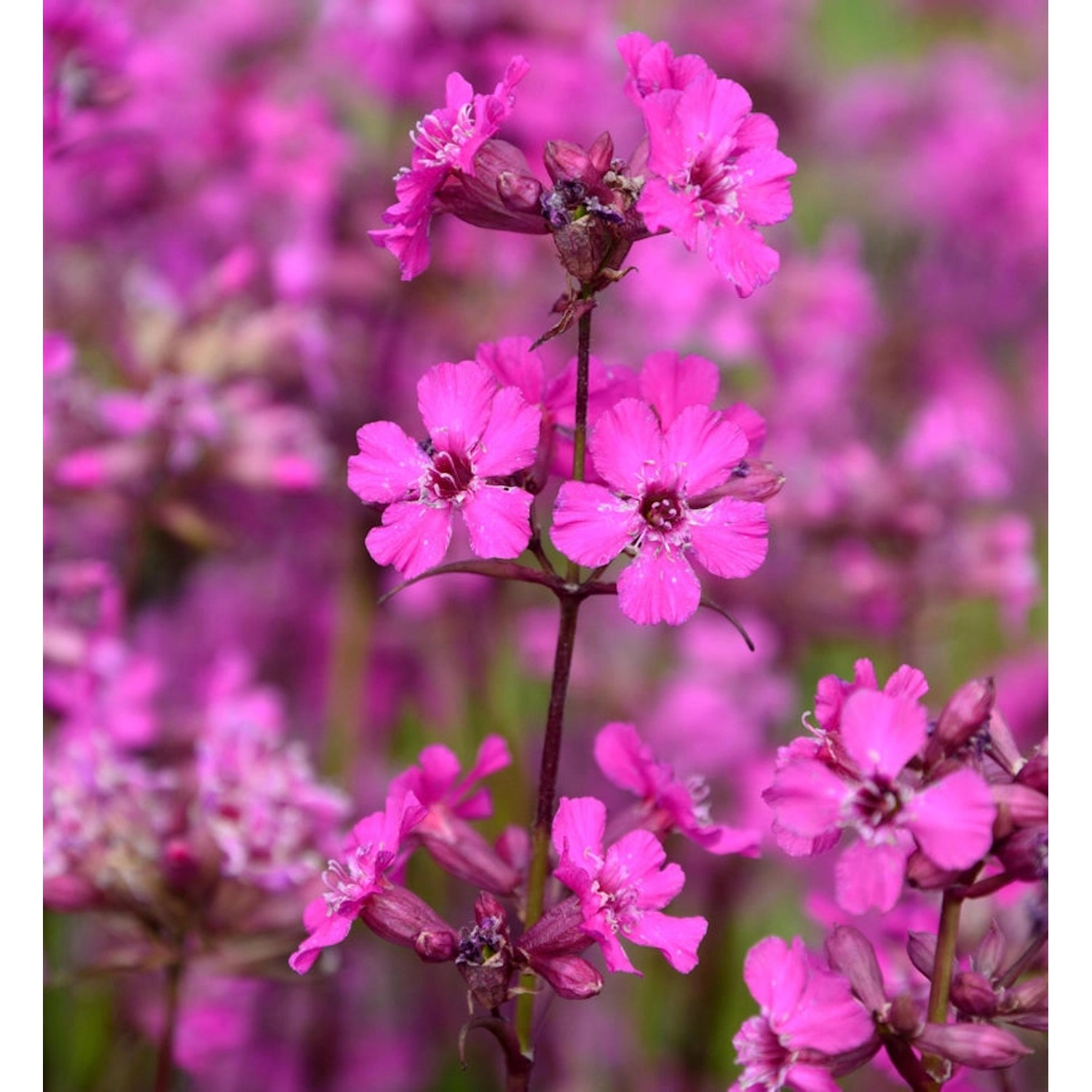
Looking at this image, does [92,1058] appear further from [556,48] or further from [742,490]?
[556,48]

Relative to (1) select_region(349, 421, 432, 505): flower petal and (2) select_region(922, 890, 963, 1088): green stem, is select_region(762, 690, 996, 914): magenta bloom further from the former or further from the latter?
(1) select_region(349, 421, 432, 505): flower petal

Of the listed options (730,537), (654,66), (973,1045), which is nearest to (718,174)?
(654,66)

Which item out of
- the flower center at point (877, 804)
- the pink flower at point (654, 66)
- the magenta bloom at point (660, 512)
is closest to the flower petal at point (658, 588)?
the magenta bloom at point (660, 512)

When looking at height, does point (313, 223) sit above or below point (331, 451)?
above

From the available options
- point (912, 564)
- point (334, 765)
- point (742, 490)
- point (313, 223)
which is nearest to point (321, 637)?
point (334, 765)

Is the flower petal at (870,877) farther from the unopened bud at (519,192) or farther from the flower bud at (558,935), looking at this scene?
the unopened bud at (519,192)

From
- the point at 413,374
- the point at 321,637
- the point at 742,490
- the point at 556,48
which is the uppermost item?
the point at 556,48

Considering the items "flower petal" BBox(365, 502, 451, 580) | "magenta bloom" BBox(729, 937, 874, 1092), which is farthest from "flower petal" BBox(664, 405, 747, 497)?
"magenta bloom" BBox(729, 937, 874, 1092)
